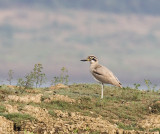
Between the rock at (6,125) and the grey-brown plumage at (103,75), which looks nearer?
the rock at (6,125)

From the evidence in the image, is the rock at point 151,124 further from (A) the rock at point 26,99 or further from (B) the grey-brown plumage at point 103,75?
(A) the rock at point 26,99

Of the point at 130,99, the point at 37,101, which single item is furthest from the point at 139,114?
the point at 37,101

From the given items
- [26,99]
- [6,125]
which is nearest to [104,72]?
[26,99]

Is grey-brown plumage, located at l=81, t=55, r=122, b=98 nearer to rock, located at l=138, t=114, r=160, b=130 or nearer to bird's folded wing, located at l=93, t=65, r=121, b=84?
bird's folded wing, located at l=93, t=65, r=121, b=84

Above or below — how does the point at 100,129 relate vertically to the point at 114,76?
below

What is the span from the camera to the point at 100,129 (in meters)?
9.30

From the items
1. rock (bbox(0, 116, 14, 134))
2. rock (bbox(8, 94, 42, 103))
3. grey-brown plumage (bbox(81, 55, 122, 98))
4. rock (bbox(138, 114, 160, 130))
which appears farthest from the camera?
grey-brown plumage (bbox(81, 55, 122, 98))

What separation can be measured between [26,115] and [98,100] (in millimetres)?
5933

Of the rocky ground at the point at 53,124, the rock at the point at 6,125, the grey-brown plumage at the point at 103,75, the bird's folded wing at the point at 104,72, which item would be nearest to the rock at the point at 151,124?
the rocky ground at the point at 53,124

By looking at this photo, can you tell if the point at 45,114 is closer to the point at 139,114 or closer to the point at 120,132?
the point at 120,132

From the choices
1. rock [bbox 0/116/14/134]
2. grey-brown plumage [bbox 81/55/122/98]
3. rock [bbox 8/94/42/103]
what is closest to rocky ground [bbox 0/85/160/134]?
rock [bbox 0/116/14/134]

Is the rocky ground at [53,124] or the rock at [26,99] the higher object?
the rock at [26,99]

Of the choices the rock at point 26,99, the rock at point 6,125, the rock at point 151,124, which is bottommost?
the rock at point 6,125

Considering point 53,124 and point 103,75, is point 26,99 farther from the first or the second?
point 103,75
